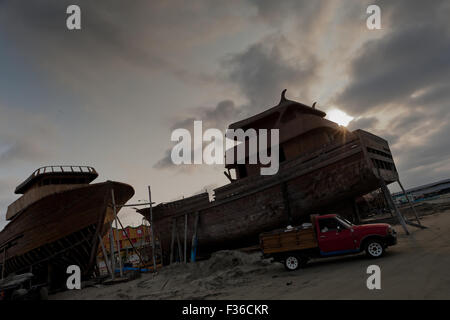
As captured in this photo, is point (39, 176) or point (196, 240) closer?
point (196, 240)

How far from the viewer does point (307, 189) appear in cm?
1248

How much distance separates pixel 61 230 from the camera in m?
15.6

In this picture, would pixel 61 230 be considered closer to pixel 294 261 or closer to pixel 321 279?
pixel 294 261

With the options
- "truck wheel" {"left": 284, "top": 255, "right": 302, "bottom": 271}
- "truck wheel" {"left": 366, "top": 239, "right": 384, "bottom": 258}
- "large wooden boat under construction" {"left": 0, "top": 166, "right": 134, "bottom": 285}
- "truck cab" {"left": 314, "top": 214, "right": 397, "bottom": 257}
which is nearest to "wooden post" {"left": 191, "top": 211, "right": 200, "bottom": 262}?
"large wooden boat under construction" {"left": 0, "top": 166, "right": 134, "bottom": 285}

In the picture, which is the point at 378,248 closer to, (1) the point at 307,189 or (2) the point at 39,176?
(1) the point at 307,189

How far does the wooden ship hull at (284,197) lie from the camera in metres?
11.6

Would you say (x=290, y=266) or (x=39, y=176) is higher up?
(x=39, y=176)

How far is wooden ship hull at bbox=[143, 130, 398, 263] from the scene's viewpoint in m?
11.6

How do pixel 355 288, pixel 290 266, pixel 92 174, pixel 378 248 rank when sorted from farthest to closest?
pixel 92 174
pixel 290 266
pixel 378 248
pixel 355 288

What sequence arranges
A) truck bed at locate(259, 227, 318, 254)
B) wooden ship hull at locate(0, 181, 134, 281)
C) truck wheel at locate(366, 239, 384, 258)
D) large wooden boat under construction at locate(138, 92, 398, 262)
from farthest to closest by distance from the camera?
1. wooden ship hull at locate(0, 181, 134, 281)
2. large wooden boat under construction at locate(138, 92, 398, 262)
3. truck bed at locate(259, 227, 318, 254)
4. truck wheel at locate(366, 239, 384, 258)

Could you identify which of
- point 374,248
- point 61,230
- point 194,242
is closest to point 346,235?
point 374,248

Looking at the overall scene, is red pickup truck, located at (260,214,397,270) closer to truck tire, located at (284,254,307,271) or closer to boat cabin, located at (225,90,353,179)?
truck tire, located at (284,254,307,271)
